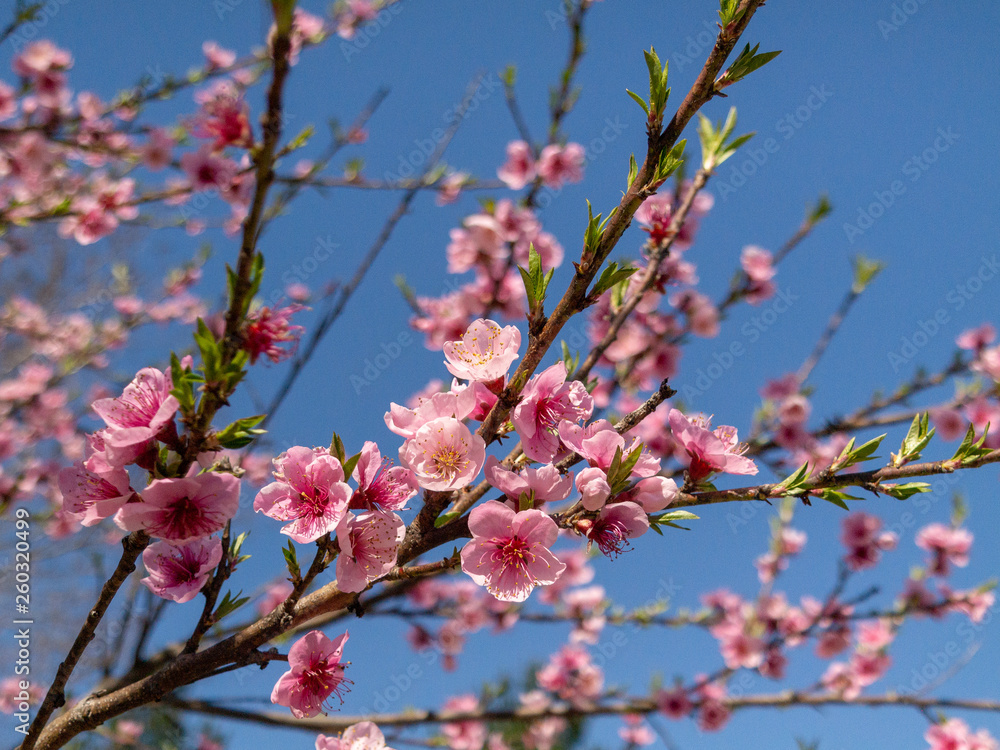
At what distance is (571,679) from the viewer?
21.0 feet

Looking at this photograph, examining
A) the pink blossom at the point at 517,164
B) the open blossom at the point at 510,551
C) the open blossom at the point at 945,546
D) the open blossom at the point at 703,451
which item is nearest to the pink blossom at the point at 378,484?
the open blossom at the point at 510,551

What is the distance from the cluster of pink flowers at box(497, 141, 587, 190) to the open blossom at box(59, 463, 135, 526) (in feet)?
11.6

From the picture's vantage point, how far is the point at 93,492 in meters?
1.19

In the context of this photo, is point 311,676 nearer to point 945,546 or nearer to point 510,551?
point 510,551

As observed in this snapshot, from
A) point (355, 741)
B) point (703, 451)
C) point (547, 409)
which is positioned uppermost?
point (547, 409)

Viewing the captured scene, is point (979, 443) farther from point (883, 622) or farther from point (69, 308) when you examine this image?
point (69, 308)

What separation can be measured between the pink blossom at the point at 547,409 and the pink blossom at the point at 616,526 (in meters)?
0.17

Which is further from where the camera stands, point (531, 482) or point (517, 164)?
point (517, 164)

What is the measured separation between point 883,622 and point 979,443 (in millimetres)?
5721

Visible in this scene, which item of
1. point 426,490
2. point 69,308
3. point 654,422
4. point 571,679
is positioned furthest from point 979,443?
point 69,308

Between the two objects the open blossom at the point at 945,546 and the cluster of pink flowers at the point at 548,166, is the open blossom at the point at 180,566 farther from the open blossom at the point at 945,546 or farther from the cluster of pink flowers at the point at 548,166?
the open blossom at the point at 945,546

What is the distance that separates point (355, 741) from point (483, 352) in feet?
3.65

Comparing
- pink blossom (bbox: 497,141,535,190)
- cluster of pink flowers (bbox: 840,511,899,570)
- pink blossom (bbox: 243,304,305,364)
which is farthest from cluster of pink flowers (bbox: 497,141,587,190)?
cluster of pink flowers (bbox: 840,511,899,570)

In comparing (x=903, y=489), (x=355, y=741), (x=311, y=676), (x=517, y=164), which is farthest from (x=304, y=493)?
(x=517, y=164)
